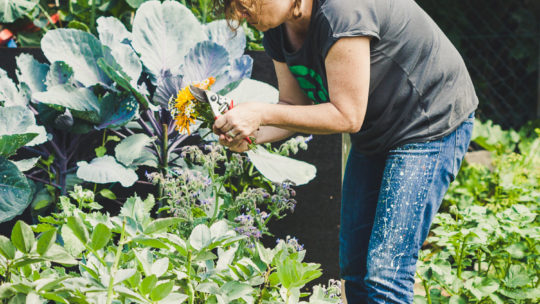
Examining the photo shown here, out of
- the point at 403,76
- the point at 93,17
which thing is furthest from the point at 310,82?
the point at 93,17

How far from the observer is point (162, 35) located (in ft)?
6.79

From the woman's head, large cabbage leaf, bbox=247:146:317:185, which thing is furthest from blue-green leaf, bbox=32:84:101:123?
the woman's head

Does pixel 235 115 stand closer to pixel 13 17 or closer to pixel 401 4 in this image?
pixel 401 4

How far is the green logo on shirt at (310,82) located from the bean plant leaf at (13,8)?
1.40m

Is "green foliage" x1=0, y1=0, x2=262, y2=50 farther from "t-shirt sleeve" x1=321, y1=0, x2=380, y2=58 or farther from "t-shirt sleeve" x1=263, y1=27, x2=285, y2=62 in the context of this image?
"t-shirt sleeve" x1=321, y1=0, x2=380, y2=58

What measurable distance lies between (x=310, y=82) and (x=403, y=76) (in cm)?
24

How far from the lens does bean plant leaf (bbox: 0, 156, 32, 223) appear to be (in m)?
1.75

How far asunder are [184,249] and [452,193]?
2.25 m

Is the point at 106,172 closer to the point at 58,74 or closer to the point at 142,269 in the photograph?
the point at 58,74

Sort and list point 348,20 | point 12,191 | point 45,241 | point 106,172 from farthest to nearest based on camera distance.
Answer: point 106,172
point 12,191
point 348,20
point 45,241

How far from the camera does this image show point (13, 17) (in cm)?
234

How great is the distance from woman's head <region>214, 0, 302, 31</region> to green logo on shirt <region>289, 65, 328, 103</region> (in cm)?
19

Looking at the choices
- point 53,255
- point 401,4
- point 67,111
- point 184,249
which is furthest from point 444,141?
point 67,111

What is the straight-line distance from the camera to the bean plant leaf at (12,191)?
1.75 meters
